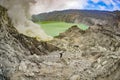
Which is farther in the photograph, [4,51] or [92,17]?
[92,17]

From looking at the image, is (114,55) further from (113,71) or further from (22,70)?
(22,70)

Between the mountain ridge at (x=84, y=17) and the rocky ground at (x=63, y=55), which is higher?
the mountain ridge at (x=84, y=17)

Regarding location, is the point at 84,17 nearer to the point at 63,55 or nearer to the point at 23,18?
the point at 63,55

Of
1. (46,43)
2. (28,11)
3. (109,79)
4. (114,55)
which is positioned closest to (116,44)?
(114,55)

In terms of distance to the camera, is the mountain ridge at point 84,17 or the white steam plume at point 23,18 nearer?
the white steam plume at point 23,18
